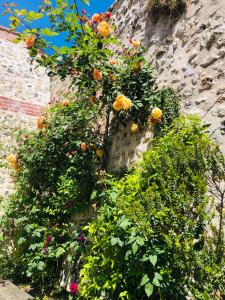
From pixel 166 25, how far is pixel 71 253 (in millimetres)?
3911

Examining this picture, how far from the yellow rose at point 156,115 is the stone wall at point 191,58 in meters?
0.31

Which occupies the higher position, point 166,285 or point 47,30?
point 47,30

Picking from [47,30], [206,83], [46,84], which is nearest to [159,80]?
[206,83]

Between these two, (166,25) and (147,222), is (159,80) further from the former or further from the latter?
(147,222)

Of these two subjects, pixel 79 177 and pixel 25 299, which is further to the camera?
pixel 79 177

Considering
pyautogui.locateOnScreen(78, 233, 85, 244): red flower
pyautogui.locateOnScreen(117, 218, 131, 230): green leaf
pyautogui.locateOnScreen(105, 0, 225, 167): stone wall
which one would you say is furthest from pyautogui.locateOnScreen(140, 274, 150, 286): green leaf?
pyautogui.locateOnScreen(78, 233, 85, 244): red flower

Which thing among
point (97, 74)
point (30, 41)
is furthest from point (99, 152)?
point (30, 41)

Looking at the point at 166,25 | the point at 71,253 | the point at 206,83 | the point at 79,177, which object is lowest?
the point at 71,253

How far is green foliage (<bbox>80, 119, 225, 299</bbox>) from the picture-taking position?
240 cm

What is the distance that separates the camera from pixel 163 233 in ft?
8.28

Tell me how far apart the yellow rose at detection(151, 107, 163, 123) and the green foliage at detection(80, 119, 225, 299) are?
0.86m

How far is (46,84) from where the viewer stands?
30.7ft

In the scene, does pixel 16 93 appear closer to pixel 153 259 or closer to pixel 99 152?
pixel 99 152

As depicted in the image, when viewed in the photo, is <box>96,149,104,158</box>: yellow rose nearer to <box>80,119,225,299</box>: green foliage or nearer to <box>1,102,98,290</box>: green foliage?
<box>1,102,98,290</box>: green foliage
